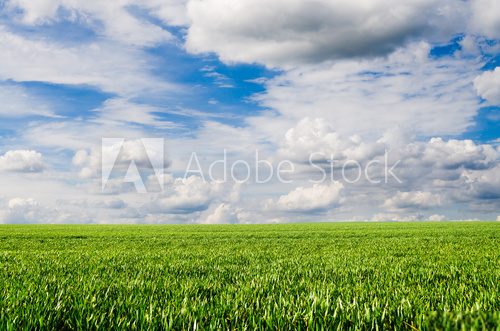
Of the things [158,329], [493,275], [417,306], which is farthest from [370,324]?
[493,275]

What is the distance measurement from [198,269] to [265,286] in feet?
14.5

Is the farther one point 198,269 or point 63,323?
point 198,269

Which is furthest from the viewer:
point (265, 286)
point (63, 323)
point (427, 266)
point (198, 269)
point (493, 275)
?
point (427, 266)

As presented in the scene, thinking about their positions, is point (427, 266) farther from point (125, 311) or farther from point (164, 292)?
point (125, 311)

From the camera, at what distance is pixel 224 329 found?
176 inches

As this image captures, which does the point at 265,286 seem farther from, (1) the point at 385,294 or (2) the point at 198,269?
(2) the point at 198,269

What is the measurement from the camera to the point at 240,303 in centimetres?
597

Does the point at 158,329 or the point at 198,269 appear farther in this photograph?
the point at 198,269

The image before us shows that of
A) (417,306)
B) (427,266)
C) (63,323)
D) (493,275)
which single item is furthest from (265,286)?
(427,266)

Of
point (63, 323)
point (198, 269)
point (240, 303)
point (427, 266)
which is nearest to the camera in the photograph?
point (63, 323)

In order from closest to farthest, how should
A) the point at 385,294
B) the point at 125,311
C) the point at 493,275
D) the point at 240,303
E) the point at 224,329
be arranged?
the point at 224,329 < the point at 125,311 < the point at 240,303 < the point at 385,294 < the point at 493,275

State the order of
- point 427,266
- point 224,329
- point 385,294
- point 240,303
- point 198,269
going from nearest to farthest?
point 224,329 < point 240,303 < point 385,294 < point 198,269 < point 427,266

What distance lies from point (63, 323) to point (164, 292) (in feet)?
8.92

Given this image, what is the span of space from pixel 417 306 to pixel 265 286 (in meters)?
3.03
